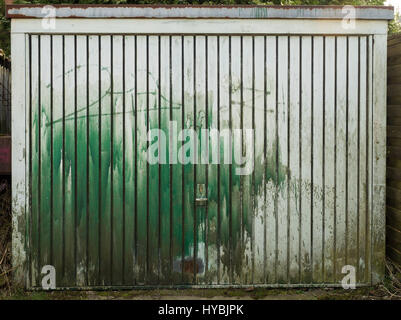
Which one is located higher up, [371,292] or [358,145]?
[358,145]

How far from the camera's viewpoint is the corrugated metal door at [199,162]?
4355mm

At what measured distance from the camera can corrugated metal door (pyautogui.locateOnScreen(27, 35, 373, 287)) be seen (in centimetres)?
436

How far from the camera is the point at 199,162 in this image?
441cm

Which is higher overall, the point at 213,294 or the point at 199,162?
the point at 199,162

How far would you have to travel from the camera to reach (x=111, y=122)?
4379 millimetres

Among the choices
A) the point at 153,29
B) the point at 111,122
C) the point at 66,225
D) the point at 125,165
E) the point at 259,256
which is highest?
the point at 153,29

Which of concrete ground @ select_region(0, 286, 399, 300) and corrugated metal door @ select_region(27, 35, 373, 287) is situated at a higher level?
corrugated metal door @ select_region(27, 35, 373, 287)

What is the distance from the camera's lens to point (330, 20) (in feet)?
14.4

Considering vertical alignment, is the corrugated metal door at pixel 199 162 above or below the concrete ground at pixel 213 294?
above

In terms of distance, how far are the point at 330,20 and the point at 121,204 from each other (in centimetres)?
278

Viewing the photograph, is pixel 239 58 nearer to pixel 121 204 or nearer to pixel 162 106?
pixel 162 106

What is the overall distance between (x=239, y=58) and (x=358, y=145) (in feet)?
4.93

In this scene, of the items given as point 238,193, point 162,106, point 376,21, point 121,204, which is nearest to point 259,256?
point 238,193

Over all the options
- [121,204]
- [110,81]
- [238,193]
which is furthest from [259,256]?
[110,81]
